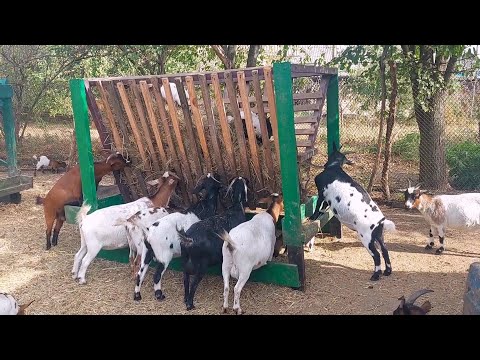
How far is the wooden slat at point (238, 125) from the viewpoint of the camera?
17.9ft

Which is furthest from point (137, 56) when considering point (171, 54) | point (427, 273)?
point (427, 273)

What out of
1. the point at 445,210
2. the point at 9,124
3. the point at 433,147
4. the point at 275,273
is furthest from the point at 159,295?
the point at 433,147

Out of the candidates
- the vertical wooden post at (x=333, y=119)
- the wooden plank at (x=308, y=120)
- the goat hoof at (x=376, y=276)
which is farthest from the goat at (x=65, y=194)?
the goat hoof at (x=376, y=276)

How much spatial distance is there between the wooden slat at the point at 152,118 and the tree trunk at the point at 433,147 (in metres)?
Result: 5.04

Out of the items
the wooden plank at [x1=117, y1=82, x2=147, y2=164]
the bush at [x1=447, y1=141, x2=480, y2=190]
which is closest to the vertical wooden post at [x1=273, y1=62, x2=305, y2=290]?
the wooden plank at [x1=117, y1=82, x2=147, y2=164]

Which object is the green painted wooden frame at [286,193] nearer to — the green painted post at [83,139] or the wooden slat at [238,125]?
the green painted post at [83,139]

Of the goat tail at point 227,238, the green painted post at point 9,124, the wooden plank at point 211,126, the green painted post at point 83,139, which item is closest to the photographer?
the goat tail at point 227,238

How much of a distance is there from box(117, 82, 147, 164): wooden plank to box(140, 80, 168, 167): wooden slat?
247 millimetres

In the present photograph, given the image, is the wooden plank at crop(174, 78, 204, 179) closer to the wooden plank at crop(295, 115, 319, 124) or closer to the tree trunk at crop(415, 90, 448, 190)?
the wooden plank at crop(295, 115, 319, 124)

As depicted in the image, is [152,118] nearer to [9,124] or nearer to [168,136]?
[168,136]

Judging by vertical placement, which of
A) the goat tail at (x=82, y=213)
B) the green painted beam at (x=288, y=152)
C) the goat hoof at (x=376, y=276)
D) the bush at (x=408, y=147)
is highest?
the green painted beam at (x=288, y=152)

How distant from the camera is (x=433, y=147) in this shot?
8.87m

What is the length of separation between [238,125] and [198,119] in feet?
1.73

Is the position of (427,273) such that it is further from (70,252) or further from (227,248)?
(70,252)
